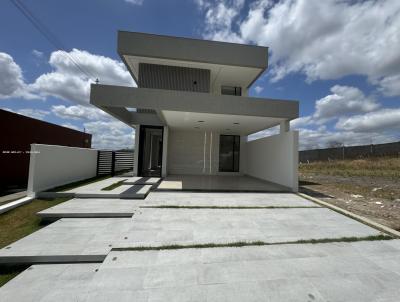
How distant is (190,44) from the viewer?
984 cm

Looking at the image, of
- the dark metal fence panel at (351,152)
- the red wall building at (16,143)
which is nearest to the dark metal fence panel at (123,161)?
the red wall building at (16,143)

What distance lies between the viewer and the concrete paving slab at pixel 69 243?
2.75 meters

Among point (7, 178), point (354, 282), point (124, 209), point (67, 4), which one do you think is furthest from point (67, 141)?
point (354, 282)

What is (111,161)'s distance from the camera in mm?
11414

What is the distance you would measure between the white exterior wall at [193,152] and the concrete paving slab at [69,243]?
7.67m

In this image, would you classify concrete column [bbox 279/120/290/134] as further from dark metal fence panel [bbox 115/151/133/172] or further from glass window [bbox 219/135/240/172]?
dark metal fence panel [bbox 115/151/133/172]

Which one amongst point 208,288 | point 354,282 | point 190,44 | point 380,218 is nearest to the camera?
point 208,288

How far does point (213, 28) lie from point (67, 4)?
618 centimetres

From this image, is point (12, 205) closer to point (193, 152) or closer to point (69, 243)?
point (69, 243)

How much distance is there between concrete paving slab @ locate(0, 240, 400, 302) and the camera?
2080 mm

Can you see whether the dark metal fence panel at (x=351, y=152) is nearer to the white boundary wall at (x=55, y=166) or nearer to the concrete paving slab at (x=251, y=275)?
the concrete paving slab at (x=251, y=275)

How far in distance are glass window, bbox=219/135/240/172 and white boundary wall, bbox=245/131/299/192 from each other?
727 mm

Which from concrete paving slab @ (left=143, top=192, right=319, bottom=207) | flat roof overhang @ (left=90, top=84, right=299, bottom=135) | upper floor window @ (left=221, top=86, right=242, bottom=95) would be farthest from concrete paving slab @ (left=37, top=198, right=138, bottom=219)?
upper floor window @ (left=221, top=86, right=242, bottom=95)

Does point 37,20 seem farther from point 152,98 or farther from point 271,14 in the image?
point 271,14
